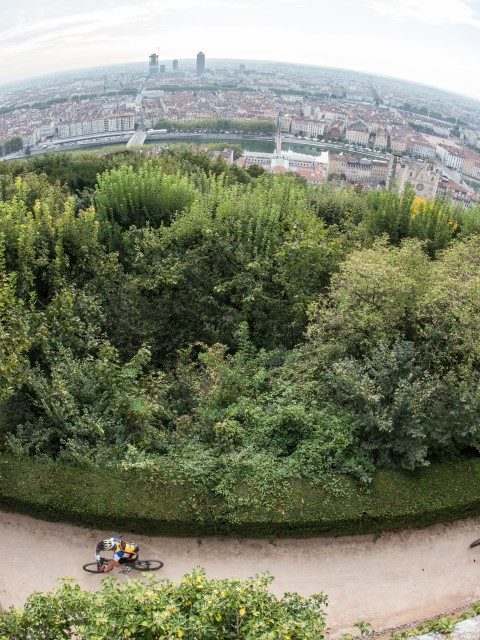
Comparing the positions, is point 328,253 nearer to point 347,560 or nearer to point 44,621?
point 347,560

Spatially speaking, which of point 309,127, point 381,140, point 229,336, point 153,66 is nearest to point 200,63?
point 153,66

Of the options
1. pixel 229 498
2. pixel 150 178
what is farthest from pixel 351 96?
pixel 229 498

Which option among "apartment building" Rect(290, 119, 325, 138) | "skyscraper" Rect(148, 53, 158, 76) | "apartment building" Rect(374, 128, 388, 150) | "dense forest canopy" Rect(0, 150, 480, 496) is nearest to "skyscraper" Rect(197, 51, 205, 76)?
"skyscraper" Rect(148, 53, 158, 76)

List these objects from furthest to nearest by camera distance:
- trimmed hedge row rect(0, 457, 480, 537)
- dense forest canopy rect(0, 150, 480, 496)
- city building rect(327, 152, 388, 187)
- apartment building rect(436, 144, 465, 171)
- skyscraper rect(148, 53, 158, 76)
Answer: skyscraper rect(148, 53, 158, 76)
apartment building rect(436, 144, 465, 171)
city building rect(327, 152, 388, 187)
dense forest canopy rect(0, 150, 480, 496)
trimmed hedge row rect(0, 457, 480, 537)

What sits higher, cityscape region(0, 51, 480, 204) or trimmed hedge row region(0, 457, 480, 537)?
cityscape region(0, 51, 480, 204)

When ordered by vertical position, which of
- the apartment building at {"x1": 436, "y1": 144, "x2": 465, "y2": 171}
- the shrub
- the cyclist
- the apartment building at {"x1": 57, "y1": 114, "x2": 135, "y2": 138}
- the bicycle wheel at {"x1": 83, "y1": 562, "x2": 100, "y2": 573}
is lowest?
the bicycle wheel at {"x1": 83, "y1": 562, "x2": 100, "y2": 573}

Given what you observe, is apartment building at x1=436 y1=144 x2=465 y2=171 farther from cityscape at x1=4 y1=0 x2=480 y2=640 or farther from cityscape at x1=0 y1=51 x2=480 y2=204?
cityscape at x1=4 y1=0 x2=480 y2=640
